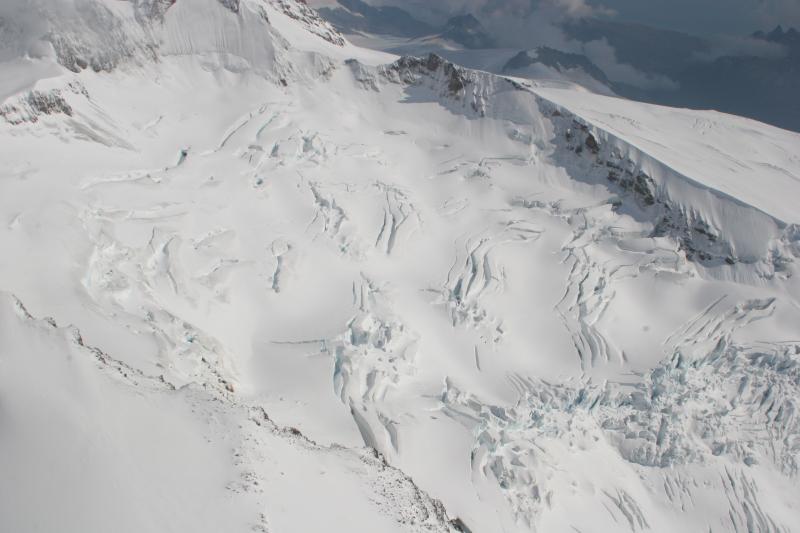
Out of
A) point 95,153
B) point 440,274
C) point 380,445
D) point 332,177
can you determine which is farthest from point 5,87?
point 380,445

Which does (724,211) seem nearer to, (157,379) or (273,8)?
(157,379)

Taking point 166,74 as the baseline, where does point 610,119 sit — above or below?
above

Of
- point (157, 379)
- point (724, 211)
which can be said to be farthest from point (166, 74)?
point (724, 211)

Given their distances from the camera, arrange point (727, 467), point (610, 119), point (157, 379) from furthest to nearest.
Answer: point (610, 119), point (727, 467), point (157, 379)

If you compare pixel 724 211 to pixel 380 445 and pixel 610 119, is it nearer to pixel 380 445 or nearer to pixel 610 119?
pixel 610 119

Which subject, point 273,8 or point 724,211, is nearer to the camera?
point 724,211

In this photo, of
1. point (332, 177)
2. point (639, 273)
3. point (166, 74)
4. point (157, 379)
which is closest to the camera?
point (157, 379)

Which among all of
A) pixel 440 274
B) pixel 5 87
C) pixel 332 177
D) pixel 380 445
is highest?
pixel 5 87
